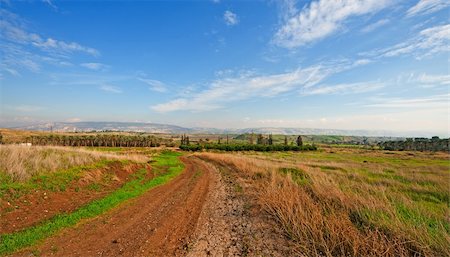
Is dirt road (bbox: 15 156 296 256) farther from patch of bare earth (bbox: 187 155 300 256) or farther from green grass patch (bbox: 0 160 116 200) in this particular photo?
green grass patch (bbox: 0 160 116 200)

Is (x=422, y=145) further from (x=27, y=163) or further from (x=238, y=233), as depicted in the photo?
(x=27, y=163)

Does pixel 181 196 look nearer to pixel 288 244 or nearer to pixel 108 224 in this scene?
pixel 108 224

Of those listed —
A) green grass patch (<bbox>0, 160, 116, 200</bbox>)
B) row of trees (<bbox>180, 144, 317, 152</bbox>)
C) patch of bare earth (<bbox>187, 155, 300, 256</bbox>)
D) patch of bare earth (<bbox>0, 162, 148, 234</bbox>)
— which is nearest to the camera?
patch of bare earth (<bbox>187, 155, 300, 256</bbox>)

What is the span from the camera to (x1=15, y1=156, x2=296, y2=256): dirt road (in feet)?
22.1

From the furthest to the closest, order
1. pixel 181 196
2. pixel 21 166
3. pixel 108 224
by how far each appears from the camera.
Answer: pixel 181 196, pixel 21 166, pixel 108 224

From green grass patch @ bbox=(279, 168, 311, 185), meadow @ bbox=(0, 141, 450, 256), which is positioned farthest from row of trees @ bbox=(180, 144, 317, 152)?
meadow @ bbox=(0, 141, 450, 256)

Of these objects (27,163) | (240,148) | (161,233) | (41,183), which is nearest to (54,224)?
(161,233)

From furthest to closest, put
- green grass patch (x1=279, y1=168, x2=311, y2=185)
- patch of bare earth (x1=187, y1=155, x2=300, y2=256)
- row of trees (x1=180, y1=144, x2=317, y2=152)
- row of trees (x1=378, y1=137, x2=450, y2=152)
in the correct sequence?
row of trees (x1=378, y1=137, x2=450, y2=152), row of trees (x1=180, y1=144, x2=317, y2=152), green grass patch (x1=279, y1=168, x2=311, y2=185), patch of bare earth (x1=187, y1=155, x2=300, y2=256)

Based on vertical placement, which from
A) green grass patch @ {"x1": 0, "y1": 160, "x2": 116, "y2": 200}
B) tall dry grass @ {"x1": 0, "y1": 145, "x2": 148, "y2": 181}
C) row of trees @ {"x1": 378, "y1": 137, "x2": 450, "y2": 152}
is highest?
tall dry grass @ {"x1": 0, "y1": 145, "x2": 148, "y2": 181}

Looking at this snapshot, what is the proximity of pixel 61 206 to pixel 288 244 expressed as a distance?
10.4 metres

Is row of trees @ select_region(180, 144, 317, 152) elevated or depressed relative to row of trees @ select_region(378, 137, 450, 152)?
depressed

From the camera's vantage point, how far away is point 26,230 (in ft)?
26.1

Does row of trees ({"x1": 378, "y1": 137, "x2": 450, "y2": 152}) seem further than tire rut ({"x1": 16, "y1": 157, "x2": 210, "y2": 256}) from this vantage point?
Yes

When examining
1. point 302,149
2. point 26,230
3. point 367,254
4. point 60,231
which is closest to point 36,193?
point 26,230
